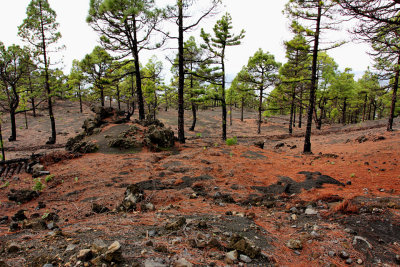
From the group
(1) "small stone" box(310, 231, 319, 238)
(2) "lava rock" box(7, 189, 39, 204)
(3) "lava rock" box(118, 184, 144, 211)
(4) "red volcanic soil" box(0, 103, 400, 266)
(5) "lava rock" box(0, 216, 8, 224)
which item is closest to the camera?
(4) "red volcanic soil" box(0, 103, 400, 266)

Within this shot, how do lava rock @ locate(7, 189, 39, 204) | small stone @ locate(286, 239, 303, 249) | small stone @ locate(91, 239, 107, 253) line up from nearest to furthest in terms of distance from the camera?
small stone @ locate(91, 239, 107, 253) → small stone @ locate(286, 239, 303, 249) → lava rock @ locate(7, 189, 39, 204)

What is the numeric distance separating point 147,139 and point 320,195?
8381mm

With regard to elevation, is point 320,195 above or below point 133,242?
below

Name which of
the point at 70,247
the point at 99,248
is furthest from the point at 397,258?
the point at 70,247

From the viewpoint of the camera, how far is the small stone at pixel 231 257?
204cm

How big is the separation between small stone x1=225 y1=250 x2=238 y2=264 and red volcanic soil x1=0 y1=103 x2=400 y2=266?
12 millimetres

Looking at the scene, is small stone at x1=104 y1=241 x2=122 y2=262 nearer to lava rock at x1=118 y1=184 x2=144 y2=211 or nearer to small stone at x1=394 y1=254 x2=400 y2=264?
lava rock at x1=118 y1=184 x2=144 y2=211

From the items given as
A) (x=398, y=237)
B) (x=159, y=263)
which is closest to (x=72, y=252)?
(x=159, y=263)

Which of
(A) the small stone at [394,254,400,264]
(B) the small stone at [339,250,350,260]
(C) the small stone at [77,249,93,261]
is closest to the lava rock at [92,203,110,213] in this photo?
(C) the small stone at [77,249,93,261]

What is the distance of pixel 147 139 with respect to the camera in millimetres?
10422

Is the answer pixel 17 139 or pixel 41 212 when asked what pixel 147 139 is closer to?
pixel 41 212

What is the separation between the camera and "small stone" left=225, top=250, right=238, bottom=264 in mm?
2037

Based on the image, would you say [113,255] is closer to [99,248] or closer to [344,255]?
[99,248]

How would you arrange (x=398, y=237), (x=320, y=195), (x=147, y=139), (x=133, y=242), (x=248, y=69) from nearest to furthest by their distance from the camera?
(x=133, y=242) → (x=398, y=237) → (x=320, y=195) → (x=147, y=139) → (x=248, y=69)
